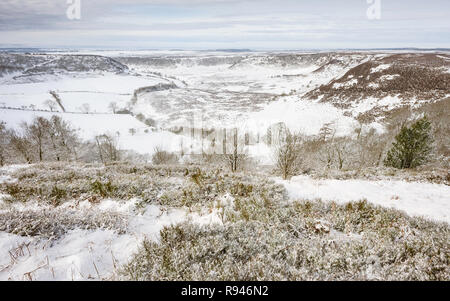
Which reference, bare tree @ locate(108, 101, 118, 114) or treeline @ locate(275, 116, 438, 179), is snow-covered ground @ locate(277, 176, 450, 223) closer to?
treeline @ locate(275, 116, 438, 179)

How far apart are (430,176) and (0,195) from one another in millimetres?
18873

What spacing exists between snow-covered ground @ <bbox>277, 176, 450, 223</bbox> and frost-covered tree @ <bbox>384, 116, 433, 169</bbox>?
390 inches

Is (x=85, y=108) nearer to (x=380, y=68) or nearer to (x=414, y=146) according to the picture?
(x=414, y=146)

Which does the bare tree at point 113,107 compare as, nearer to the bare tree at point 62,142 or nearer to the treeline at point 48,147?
the bare tree at point 62,142

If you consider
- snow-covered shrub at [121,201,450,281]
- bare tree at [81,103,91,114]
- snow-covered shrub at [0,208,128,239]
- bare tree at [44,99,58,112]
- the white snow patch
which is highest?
the white snow patch

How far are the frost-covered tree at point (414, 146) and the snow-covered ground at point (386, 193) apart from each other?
9.91m

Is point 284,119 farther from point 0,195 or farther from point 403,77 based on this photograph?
point 0,195

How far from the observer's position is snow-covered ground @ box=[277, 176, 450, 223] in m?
8.54

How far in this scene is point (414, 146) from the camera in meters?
19.0

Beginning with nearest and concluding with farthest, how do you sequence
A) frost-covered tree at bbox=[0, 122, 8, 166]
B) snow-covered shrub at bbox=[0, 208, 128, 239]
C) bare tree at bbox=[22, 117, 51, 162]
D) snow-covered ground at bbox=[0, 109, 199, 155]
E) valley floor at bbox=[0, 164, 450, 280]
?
valley floor at bbox=[0, 164, 450, 280] < snow-covered shrub at bbox=[0, 208, 128, 239] < frost-covered tree at bbox=[0, 122, 8, 166] < bare tree at bbox=[22, 117, 51, 162] < snow-covered ground at bbox=[0, 109, 199, 155]

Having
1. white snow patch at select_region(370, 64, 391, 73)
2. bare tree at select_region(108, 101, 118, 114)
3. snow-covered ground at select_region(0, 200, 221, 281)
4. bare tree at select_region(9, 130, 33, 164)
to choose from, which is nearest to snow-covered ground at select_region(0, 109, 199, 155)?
bare tree at select_region(108, 101, 118, 114)

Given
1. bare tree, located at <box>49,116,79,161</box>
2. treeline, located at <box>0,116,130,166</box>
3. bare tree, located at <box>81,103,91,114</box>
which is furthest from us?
bare tree, located at <box>81,103,91,114</box>

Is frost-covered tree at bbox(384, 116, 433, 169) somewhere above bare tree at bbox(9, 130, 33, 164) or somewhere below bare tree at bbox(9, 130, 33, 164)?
above
